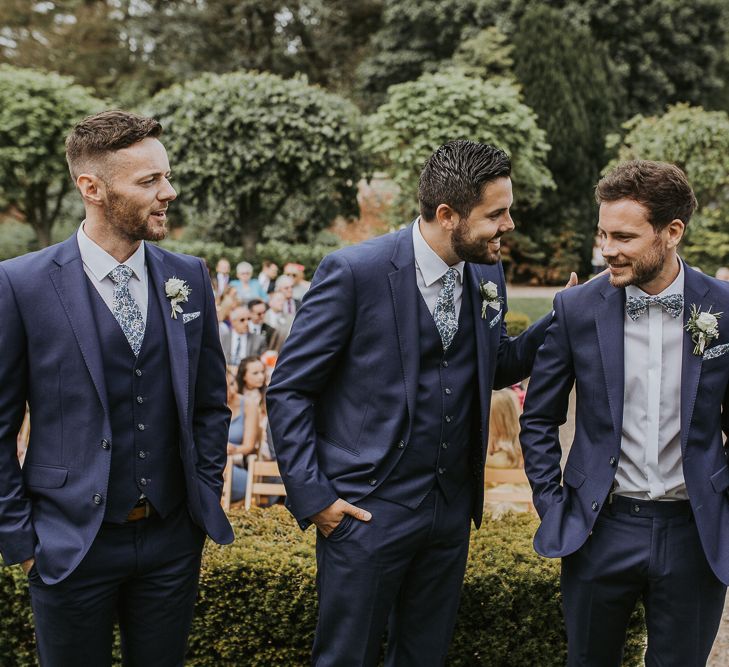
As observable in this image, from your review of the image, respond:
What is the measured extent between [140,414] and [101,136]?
2.82 ft

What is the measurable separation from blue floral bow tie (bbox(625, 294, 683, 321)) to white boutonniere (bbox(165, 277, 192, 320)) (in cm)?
145

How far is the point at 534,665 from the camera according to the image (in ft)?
12.4

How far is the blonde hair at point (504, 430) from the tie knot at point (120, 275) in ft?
11.5

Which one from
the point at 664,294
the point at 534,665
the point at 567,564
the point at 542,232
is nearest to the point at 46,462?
the point at 567,564

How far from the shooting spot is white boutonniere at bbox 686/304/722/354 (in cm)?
253

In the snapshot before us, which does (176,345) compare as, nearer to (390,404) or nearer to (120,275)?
(120,275)

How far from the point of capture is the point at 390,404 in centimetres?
265

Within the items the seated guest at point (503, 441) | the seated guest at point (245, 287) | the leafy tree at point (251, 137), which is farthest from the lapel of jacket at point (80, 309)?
the leafy tree at point (251, 137)

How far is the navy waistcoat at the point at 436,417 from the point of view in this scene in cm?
266

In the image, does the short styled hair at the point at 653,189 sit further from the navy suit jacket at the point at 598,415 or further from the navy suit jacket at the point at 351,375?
the navy suit jacket at the point at 351,375

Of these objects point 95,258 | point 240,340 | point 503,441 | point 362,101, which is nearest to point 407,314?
point 95,258

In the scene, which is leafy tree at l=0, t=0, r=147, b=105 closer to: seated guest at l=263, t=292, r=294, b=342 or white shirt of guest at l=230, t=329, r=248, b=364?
seated guest at l=263, t=292, r=294, b=342

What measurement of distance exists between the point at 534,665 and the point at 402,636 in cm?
125

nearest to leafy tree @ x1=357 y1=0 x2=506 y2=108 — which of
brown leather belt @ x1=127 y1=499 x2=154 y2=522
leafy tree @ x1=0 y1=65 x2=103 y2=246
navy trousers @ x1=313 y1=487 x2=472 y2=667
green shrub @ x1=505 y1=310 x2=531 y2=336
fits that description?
leafy tree @ x1=0 y1=65 x2=103 y2=246
